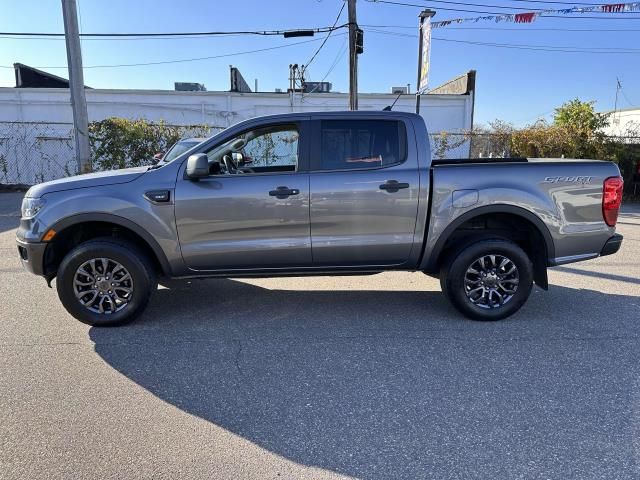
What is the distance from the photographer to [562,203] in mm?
4434

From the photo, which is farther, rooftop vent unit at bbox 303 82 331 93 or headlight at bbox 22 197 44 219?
rooftop vent unit at bbox 303 82 331 93

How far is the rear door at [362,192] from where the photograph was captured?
434 cm

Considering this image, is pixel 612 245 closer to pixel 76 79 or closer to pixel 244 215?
pixel 244 215

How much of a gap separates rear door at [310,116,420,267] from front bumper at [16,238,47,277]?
7.98 feet

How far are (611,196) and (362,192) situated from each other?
93.4 inches

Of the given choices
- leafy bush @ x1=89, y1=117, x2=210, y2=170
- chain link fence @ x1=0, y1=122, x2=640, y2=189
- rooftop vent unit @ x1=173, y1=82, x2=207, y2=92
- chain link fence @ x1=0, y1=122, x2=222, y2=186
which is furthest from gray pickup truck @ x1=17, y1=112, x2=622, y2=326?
rooftop vent unit @ x1=173, y1=82, x2=207, y2=92

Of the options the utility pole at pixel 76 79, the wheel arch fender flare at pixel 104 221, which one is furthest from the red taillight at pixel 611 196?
the utility pole at pixel 76 79

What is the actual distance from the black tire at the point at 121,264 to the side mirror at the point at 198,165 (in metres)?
0.95

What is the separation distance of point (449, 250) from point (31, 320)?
4153mm

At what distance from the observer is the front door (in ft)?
13.9

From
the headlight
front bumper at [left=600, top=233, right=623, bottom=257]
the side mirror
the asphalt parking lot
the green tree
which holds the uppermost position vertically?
the green tree

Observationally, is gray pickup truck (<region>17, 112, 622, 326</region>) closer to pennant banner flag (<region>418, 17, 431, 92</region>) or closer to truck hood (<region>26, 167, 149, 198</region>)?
truck hood (<region>26, 167, 149, 198</region>)

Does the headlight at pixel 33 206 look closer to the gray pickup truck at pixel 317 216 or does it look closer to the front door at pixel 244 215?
the gray pickup truck at pixel 317 216

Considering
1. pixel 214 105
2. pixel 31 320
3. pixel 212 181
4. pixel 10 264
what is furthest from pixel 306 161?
pixel 214 105
